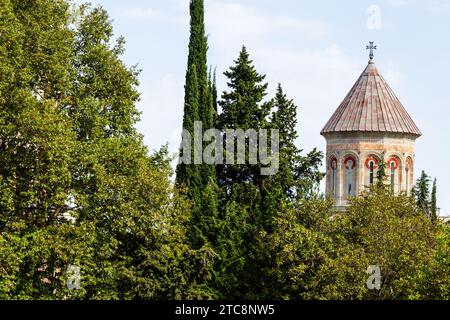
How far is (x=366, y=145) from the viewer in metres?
85.4

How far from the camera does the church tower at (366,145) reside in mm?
84875

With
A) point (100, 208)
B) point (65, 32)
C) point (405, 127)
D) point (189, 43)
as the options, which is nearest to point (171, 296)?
point (100, 208)

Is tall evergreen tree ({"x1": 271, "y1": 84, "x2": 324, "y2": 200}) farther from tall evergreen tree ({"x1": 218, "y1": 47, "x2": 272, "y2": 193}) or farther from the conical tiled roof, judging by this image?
the conical tiled roof

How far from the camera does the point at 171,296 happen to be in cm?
4838

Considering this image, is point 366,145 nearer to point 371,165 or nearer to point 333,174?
point 371,165

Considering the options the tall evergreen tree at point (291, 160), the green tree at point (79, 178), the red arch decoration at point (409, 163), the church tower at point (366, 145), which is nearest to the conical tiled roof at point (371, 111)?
the church tower at point (366, 145)

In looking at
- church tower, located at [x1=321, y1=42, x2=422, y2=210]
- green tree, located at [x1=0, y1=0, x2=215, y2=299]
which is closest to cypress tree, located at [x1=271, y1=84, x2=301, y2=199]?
green tree, located at [x1=0, y1=0, x2=215, y2=299]

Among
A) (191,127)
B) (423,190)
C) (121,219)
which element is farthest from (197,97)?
(423,190)

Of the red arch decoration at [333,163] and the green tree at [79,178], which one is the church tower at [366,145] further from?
the green tree at [79,178]

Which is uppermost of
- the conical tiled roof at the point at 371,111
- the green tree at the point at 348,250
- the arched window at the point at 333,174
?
the conical tiled roof at the point at 371,111

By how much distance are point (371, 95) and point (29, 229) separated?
149 feet

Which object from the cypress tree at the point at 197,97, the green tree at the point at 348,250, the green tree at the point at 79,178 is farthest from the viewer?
the cypress tree at the point at 197,97

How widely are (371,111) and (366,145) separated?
225 centimetres

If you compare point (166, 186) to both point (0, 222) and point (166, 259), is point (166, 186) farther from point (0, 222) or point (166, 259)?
point (0, 222)
